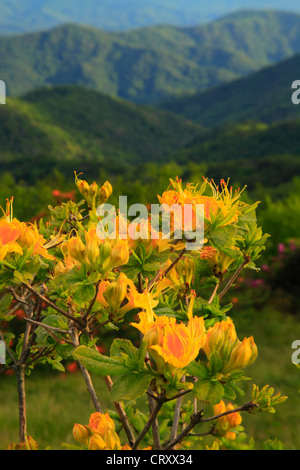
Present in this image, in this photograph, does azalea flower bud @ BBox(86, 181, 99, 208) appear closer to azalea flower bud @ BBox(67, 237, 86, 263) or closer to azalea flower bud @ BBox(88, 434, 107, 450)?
azalea flower bud @ BBox(67, 237, 86, 263)

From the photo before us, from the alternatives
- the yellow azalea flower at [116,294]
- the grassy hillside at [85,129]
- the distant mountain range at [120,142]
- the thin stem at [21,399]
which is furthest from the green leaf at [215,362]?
the grassy hillside at [85,129]

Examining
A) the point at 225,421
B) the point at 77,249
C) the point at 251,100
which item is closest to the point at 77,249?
the point at 77,249

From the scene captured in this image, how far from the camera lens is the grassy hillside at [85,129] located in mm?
92938

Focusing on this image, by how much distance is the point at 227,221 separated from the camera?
1.36 meters

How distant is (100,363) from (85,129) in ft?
362

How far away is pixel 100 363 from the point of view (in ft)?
3.64

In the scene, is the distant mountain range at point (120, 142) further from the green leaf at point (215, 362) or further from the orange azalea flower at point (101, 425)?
the green leaf at point (215, 362)

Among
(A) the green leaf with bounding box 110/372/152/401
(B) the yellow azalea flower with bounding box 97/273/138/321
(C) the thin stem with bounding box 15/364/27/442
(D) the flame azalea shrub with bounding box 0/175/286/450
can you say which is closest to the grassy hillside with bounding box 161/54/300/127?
(D) the flame azalea shrub with bounding box 0/175/286/450

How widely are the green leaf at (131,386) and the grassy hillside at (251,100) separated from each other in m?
122

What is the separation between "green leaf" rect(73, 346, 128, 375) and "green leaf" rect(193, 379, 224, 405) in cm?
19

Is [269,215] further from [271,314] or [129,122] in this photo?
[129,122]

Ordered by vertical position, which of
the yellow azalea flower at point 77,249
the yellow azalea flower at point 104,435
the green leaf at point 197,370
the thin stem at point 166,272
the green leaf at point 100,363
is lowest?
the yellow azalea flower at point 104,435
